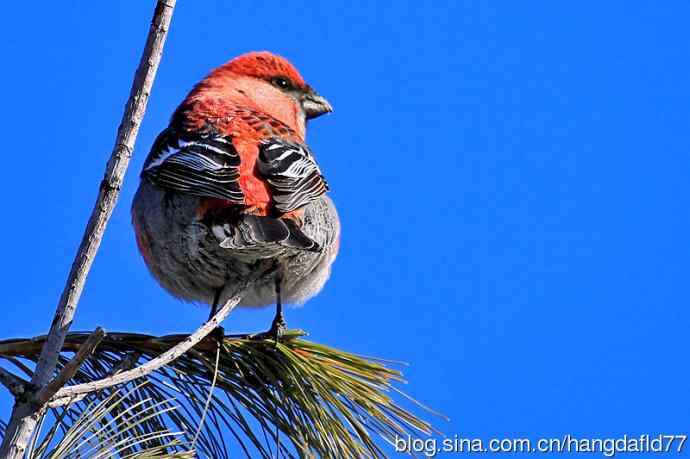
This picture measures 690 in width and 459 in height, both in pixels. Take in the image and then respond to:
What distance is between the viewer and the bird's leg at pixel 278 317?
287 cm

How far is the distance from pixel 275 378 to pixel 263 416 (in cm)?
13

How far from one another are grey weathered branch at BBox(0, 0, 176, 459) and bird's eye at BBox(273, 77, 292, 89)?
312cm

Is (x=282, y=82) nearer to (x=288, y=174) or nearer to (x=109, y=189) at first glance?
(x=288, y=174)

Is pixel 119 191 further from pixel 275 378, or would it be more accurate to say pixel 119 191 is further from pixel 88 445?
pixel 275 378

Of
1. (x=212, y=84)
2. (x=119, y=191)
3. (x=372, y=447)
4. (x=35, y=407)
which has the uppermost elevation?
(x=212, y=84)

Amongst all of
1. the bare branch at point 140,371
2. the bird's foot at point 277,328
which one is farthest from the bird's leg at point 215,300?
the bare branch at point 140,371

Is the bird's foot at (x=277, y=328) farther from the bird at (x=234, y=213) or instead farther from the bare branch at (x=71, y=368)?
the bare branch at (x=71, y=368)

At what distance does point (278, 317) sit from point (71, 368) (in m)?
1.78

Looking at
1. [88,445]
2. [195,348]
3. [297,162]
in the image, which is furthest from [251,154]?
[88,445]

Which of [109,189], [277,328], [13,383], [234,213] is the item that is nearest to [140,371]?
[13,383]

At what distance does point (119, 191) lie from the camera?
1.89 metres

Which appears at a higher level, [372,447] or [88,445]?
[372,447]

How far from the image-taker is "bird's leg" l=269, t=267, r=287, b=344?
2.87 metres

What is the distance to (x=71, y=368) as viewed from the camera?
5.45 feet
